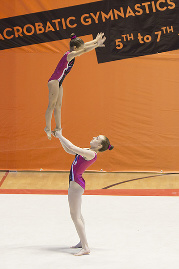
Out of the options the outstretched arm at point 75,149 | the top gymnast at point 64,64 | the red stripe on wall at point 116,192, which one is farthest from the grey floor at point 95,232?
the top gymnast at point 64,64

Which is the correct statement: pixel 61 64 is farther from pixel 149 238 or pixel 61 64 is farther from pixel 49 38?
pixel 49 38

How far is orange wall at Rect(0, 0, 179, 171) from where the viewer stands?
305 inches

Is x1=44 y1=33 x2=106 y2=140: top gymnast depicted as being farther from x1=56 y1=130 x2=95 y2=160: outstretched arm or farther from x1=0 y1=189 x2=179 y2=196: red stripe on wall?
x1=0 y1=189 x2=179 y2=196: red stripe on wall

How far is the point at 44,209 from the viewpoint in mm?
5621

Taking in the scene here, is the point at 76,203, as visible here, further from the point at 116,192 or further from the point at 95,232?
the point at 116,192

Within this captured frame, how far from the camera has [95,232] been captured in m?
4.91

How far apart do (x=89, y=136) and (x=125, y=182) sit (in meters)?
1.01

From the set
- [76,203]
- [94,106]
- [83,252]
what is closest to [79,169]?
[76,203]

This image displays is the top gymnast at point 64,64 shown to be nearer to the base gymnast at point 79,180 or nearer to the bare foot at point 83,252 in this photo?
the base gymnast at point 79,180

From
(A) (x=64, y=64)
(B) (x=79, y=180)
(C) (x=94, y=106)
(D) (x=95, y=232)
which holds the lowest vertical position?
(D) (x=95, y=232)

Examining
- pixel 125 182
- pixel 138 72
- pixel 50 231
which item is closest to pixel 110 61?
pixel 138 72

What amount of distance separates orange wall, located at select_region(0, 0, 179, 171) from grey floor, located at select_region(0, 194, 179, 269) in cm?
179

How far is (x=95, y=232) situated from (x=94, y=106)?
10.6 feet

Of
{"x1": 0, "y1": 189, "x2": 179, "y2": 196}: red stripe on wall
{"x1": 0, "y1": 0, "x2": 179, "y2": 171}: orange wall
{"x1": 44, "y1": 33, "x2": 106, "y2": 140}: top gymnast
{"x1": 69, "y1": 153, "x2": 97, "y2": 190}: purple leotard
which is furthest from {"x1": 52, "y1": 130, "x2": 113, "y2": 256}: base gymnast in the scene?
{"x1": 0, "y1": 0, "x2": 179, "y2": 171}: orange wall
